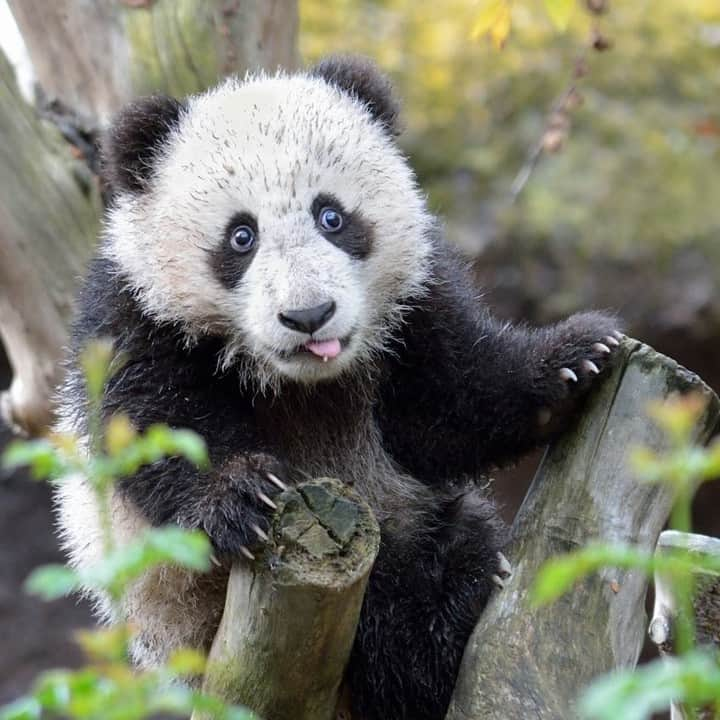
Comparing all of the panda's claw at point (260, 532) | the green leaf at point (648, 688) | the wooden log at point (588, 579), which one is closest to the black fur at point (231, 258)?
the panda's claw at point (260, 532)

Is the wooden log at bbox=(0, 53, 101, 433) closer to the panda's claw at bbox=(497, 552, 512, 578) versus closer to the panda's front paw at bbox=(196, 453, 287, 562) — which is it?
the panda's front paw at bbox=(196, 453, 287, 562)

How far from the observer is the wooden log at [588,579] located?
3168 mm

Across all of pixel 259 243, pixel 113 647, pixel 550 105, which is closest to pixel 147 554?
pixel 113 647

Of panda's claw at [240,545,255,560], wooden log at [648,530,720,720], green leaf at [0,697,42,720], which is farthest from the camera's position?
wooden log at [648,530,720,720]

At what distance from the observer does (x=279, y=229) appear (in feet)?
11.3

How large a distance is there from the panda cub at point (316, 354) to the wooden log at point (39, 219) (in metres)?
0.71

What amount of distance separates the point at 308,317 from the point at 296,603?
82 cm

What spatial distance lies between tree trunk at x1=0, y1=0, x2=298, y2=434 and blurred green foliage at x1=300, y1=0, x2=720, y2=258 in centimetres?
286

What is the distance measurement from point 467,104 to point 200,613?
4982 mm

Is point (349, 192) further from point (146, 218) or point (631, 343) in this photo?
point (631, 343)

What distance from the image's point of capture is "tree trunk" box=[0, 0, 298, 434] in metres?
4.73

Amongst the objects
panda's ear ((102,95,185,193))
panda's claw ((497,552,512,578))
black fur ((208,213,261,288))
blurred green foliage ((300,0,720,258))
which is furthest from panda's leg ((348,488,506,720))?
blurred green foliage ((300,0,720,258))

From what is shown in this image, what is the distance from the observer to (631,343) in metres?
3.45

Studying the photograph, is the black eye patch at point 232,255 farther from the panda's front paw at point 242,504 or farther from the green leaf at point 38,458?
the green leaf at point 38,458
